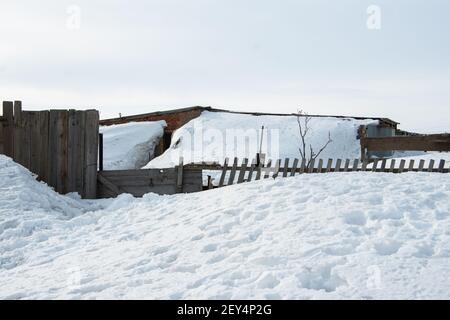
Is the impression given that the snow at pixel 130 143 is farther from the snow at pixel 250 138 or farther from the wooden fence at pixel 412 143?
the wooden fence at pixel 412 143

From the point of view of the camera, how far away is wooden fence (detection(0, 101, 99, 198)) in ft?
32.2

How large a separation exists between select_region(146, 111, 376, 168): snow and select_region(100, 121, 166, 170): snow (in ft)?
4.60

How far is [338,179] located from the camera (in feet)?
24.0

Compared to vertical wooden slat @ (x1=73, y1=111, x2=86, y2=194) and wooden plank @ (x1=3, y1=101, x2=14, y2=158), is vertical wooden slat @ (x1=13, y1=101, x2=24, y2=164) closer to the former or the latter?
wooden plank @ (x1=3, y1=101, x2=14, y2=158)

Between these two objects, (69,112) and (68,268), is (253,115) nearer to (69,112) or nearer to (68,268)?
(69,112)

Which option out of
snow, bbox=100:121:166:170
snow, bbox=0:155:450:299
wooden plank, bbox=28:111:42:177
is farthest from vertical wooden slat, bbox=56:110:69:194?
snow, bbox=100:121:166:170

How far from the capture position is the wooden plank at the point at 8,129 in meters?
9.78

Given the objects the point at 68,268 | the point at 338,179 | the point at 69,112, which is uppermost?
the point at 69,112

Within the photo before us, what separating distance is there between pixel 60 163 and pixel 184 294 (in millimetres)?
6543

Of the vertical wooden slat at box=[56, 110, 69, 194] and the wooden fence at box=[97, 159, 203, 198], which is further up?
the vertical wooden slat at box=[56, 110, 69, 194]

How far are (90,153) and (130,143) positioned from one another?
42.7 ft

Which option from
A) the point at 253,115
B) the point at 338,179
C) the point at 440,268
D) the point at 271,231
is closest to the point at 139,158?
the point at 253,115

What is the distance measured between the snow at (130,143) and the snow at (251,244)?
1370 cm
